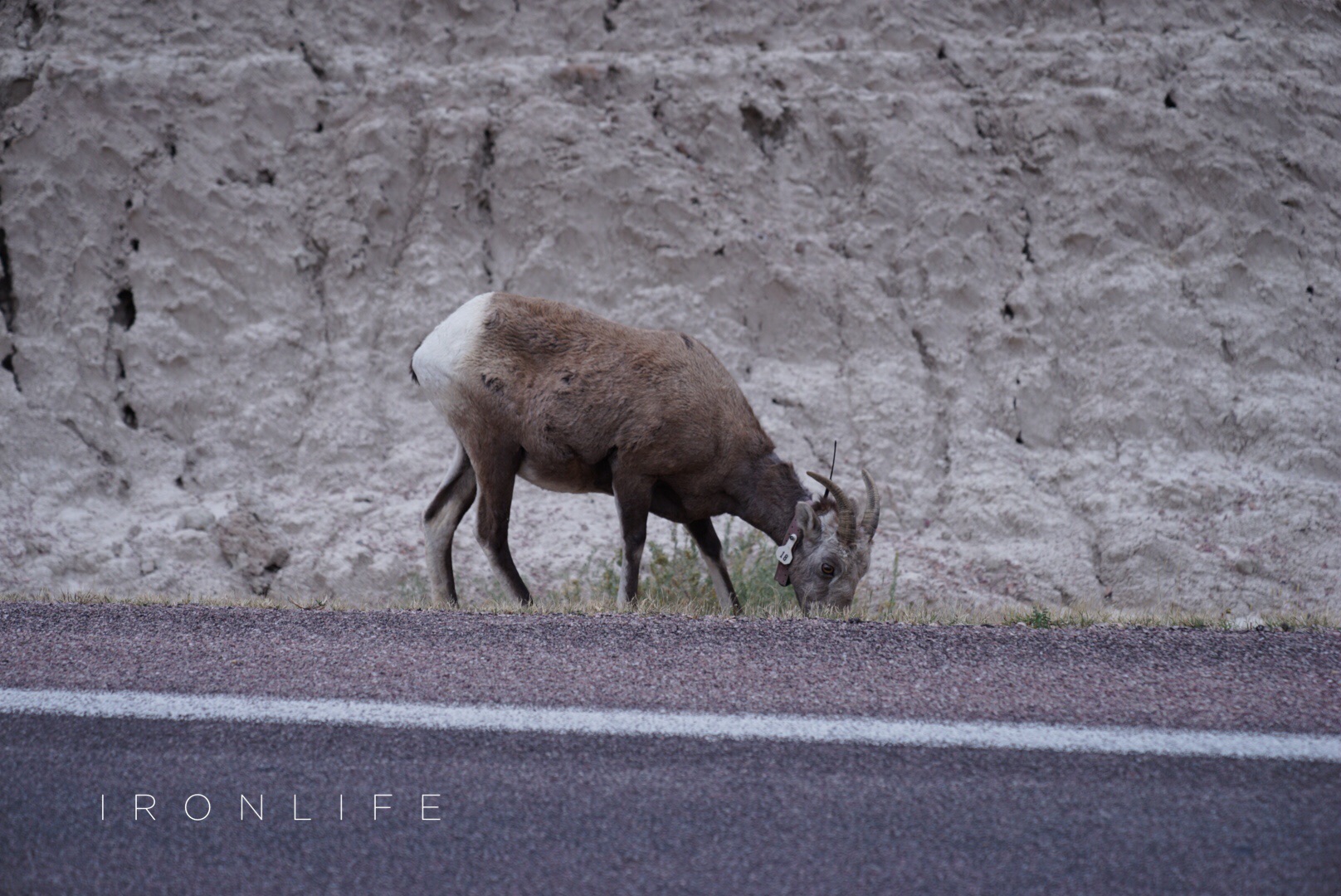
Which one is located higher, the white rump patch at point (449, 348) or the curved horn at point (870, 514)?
the white rump patch at point (449, 348)

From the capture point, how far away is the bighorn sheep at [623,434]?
694cm

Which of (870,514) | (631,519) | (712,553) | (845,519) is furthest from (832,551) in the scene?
(631,519)

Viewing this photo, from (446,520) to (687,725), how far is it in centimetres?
440

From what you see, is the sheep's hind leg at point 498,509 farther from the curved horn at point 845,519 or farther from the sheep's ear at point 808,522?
the curved horn at point 845,519

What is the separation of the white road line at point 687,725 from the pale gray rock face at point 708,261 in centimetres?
604

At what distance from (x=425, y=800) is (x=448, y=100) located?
1054 centimetres

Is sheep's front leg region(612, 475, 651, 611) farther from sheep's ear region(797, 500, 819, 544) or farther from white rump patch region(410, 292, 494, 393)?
white rump patch region(410, 292, 494, 393)

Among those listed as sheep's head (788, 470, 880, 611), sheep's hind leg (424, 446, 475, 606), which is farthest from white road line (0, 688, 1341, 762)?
sheep's hind leg (424, 446, 475, 606)

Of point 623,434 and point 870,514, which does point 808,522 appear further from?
point 623,434

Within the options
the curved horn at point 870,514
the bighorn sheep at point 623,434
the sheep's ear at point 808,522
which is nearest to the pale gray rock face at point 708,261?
the bighorn sheep at point 623,434

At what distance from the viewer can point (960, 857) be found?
2.82m

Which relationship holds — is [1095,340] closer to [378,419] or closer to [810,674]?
[378,419]

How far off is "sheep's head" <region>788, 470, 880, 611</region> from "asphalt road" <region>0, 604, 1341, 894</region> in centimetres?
210

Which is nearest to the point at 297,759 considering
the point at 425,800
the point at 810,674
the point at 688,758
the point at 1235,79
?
the point at 425,800
